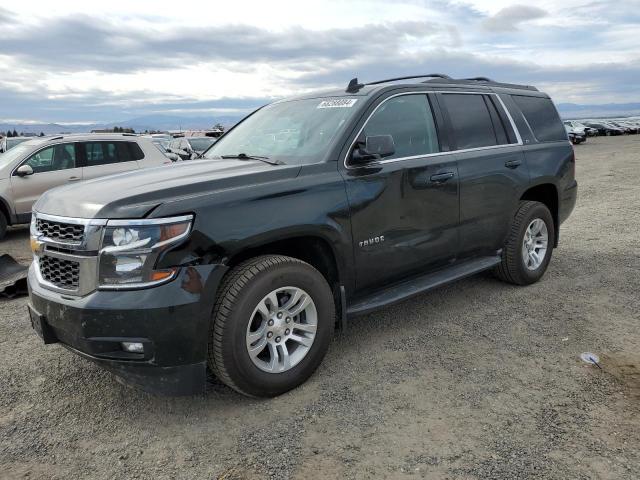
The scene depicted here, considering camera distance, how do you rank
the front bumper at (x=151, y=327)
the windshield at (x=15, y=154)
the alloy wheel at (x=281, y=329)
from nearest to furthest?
the front bumper at (x=151, y=327)
the alloy wheel at (x=281, y=329)
the windshield at (x=15, y=154)

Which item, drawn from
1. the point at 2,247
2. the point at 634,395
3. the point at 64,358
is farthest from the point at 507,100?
the point at 2,247

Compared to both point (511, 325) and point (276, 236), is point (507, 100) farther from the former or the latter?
point (276, 236)

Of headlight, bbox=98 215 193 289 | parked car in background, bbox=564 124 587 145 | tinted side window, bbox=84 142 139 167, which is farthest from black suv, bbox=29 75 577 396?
parked car in background, bbox=564 124 587 145

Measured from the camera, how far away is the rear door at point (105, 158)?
30.3ft

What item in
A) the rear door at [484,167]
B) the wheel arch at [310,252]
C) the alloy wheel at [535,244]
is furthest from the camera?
the alloy wheel at [535,244]

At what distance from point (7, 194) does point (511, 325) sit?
319 inches

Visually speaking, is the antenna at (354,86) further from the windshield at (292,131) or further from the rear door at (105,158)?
the rear door at (105,158)

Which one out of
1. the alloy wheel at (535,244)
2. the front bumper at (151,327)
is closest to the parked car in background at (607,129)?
the alloy wheel at (535,244)

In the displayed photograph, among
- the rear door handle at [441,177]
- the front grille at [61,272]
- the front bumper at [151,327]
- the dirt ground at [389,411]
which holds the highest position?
the rear door handle at [441,177]

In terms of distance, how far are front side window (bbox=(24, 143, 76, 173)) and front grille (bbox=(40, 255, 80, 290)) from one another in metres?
6.68

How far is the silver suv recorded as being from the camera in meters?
8.65

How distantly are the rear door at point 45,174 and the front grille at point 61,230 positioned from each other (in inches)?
246

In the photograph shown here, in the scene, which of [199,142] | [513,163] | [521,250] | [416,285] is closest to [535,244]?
[521,250]

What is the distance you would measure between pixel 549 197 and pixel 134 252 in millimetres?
4447
